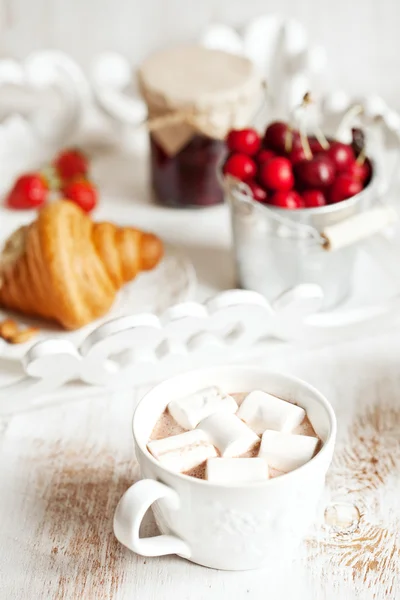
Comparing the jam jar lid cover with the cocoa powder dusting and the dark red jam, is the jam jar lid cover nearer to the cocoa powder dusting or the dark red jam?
the dark red jam

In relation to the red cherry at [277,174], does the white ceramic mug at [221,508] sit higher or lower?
lower

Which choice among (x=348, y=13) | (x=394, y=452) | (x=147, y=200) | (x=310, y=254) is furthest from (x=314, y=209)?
(x=348, y=13)

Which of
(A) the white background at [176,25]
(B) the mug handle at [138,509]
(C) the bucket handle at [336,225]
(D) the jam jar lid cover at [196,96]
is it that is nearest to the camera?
(B) the mug handle at [138,509]

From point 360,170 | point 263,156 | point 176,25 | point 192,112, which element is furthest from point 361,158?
point 176,25

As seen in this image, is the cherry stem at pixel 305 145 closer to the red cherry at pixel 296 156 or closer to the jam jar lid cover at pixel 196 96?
the red cherry at pixel 296 156

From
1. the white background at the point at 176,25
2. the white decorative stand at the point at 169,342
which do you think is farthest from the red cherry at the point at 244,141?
the white background at the point at 176,25

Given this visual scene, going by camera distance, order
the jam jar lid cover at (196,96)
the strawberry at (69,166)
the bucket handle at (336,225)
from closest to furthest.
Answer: the bucket handle at (336,225)
the jam jar lid cover at (196,96)
the strawberry at (69,166)

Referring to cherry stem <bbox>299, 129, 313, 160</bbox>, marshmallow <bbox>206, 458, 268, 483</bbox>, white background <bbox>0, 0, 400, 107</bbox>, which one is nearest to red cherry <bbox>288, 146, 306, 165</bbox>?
cherry stem <bbox>299, 129, 313, 160</bbox>
